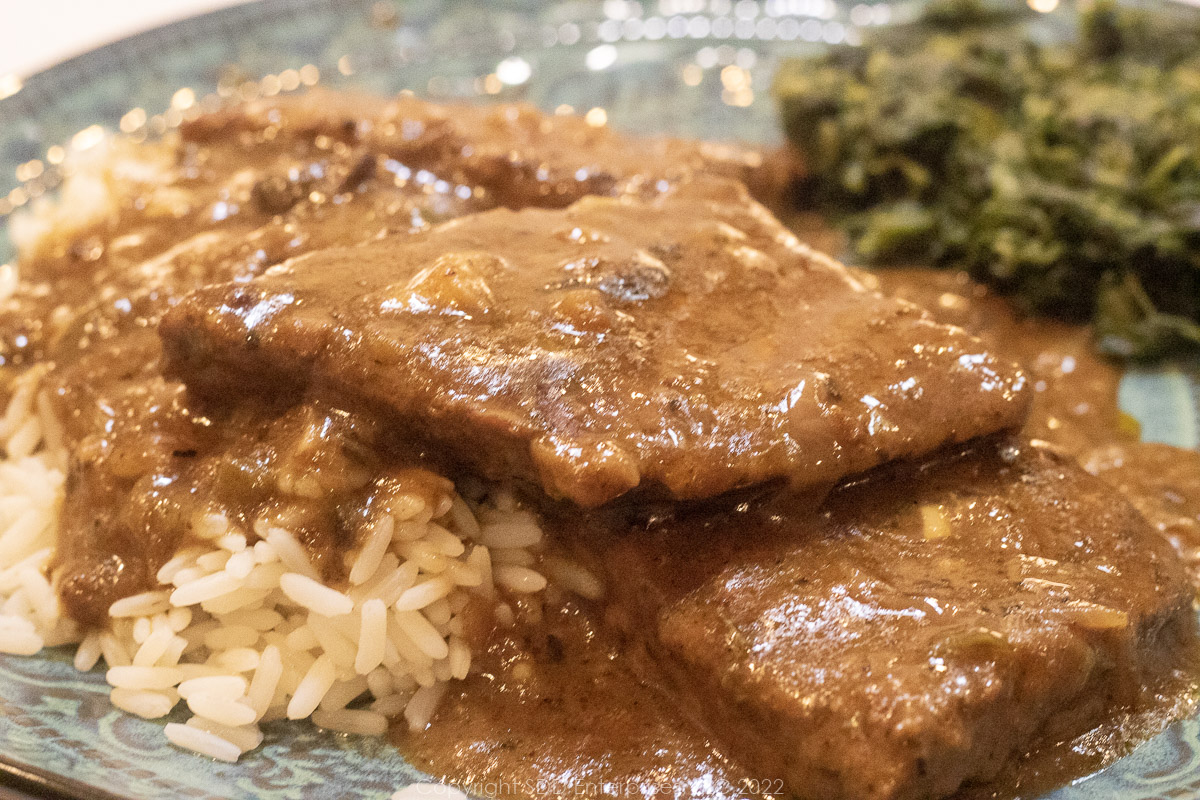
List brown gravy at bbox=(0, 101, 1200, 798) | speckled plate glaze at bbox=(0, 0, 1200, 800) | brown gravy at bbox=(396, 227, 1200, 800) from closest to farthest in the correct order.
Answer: brown gravy at bbox=(396, 227, 1200, 800)
brown gravy at bbox=(0, 101, 1200, 798)
speckled plate glaze at bbox=(0, 0, 1200, 800)

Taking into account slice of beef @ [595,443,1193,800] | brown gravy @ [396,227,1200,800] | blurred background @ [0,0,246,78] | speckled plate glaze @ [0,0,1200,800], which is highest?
blurred background @ [0,0,246,78]

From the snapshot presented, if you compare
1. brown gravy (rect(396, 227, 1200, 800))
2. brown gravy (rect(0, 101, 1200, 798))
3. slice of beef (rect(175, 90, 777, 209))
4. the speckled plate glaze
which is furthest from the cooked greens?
brown gravy (rect(396, 227, 1200, 800))

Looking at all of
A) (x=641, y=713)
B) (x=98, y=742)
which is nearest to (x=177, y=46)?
(x=98, y=742)

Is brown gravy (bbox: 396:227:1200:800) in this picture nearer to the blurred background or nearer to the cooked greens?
the cooked greens

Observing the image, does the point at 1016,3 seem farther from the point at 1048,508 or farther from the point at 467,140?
the point at 1048,508

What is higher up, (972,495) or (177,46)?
(177,46)
